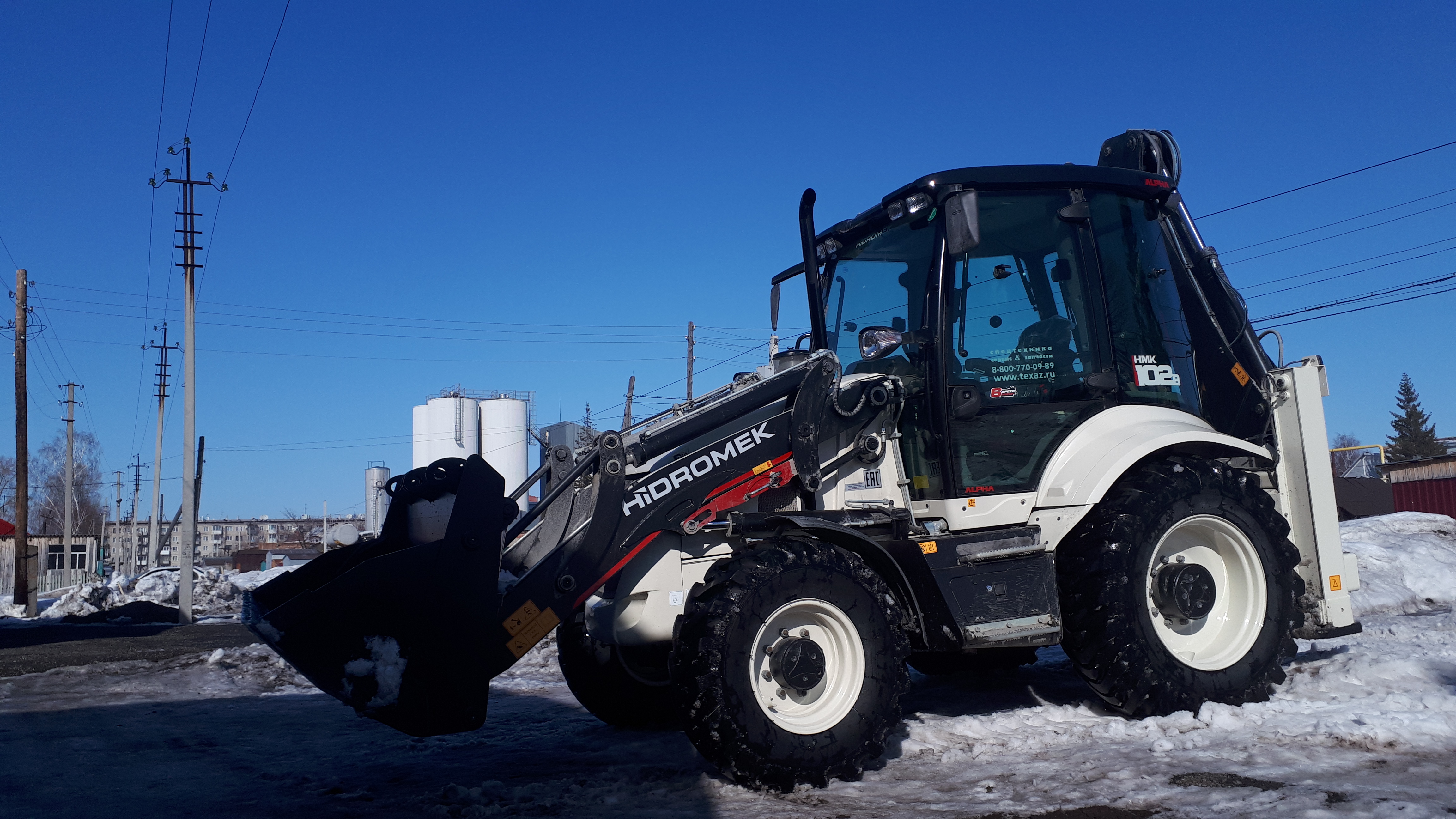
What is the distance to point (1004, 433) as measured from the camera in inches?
227

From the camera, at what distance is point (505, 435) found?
167ft

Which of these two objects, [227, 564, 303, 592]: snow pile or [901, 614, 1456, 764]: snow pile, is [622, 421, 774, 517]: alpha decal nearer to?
[901, 614, 1456, 764]: snow pile

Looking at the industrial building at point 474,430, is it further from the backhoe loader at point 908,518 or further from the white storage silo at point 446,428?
the backhoe loader at point 908,518

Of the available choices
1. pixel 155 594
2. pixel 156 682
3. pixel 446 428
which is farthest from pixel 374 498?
pixel 156 682

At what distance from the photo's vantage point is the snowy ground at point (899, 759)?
4.32m

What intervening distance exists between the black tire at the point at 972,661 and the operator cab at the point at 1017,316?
198cm

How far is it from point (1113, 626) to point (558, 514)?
3.00 metres

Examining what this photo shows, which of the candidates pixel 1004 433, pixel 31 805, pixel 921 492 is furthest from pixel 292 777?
pixel 1004 433

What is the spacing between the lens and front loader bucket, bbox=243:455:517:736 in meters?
4.40

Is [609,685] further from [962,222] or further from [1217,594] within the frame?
[1217,594]

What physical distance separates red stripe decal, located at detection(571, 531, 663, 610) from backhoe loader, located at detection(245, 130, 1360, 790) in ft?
0.05

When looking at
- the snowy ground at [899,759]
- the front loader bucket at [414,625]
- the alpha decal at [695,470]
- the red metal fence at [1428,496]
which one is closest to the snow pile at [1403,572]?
the snowy ground at [899,759]

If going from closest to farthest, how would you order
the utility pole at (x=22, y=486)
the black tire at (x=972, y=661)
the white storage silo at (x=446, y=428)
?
the black tire at (x=972, y=661), the utility pole at (x=22, y=486), the white storage silo at (x=446, y=428)

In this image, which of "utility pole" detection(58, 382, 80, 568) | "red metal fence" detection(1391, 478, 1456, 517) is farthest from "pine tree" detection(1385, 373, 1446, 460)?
"utility pole" detection(58, 382, 80, 568)
